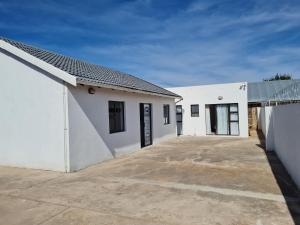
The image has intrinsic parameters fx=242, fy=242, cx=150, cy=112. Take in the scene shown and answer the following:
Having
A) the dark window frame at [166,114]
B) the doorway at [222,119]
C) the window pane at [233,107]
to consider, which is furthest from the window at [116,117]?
the window pane at [233,107]

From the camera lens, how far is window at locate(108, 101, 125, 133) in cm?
1047

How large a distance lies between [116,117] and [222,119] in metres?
10.3

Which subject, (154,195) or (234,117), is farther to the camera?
(234,117)

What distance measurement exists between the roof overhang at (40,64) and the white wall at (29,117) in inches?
11.0

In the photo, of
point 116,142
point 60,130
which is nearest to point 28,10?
point 60,130

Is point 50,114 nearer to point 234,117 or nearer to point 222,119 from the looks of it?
point 222,119

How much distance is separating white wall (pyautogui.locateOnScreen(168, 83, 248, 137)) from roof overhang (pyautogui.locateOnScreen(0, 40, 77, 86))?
12.9m

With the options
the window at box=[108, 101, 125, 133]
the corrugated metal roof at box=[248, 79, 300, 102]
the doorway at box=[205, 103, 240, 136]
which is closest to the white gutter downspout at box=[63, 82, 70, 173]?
the window at box=[108, 101, 125, 133]

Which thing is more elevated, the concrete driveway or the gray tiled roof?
the gray tiled roof

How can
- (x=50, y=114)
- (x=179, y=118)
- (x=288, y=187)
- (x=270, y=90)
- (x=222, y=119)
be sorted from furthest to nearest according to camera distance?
(x=270, y=90) < (x=179, y=118) < (x=222, y=119) < (x=50, y=114) < (x=288, y=187)

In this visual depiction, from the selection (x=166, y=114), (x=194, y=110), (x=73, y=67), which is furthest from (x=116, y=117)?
(x=194, y=110)

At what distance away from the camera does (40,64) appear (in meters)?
8.02

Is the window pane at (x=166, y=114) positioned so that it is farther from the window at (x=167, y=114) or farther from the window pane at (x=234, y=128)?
the window pane at (x=234, y=128)

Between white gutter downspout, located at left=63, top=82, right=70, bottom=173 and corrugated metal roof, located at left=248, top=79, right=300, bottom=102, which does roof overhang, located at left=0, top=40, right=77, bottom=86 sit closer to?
white gutter downspout, located at left=63, top=82, right=70, bottom=173
